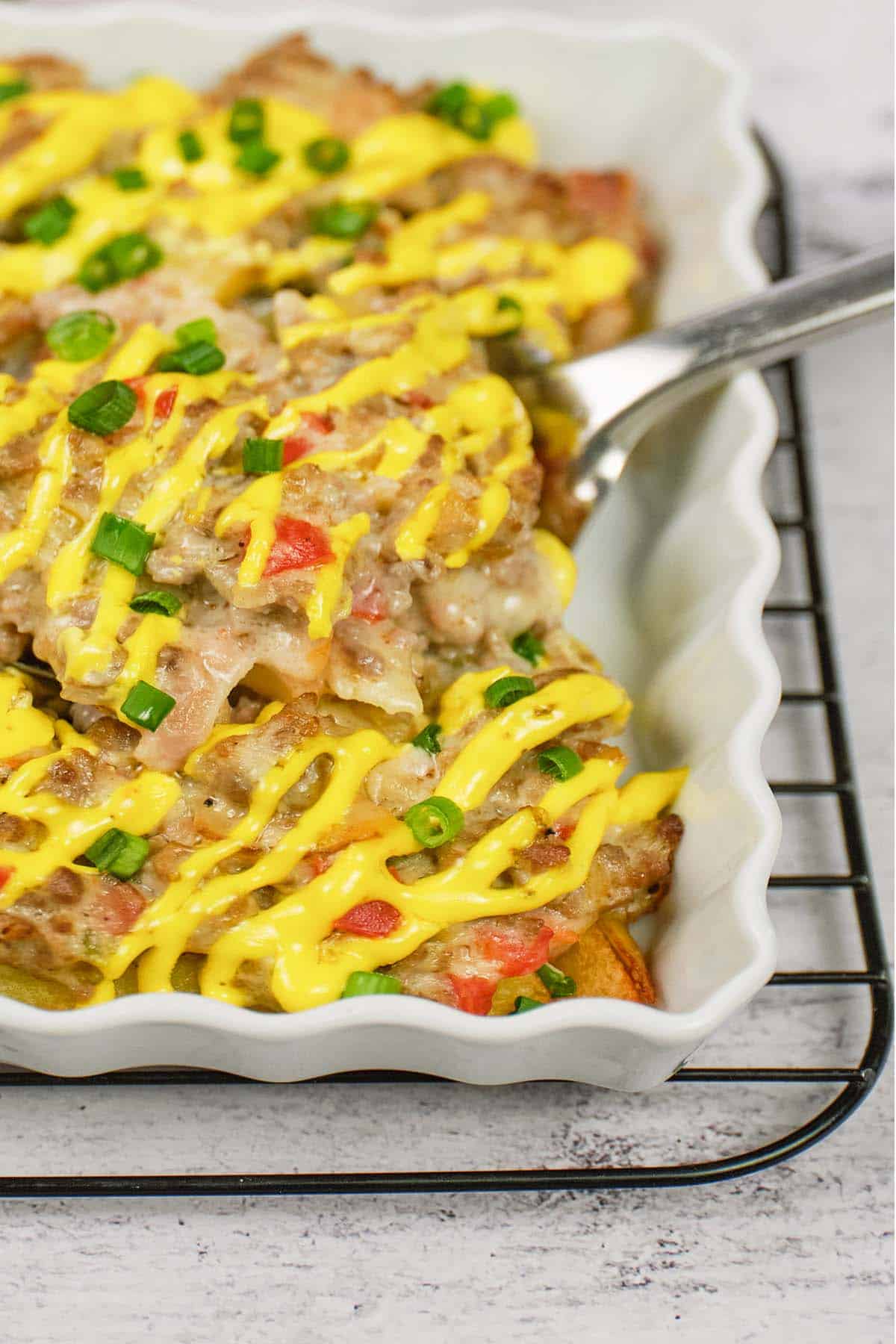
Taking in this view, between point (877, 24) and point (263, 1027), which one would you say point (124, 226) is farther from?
point (877, 24)

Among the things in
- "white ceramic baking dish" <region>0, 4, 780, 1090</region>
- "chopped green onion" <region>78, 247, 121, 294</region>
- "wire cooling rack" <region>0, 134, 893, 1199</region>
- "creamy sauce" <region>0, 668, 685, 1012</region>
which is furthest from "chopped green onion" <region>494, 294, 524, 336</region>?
"creamy sauce" <region>0, 668, 685, 1012</region>

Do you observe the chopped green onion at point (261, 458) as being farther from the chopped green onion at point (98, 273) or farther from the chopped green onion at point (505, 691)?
the chopped green onion at point (98, 273)

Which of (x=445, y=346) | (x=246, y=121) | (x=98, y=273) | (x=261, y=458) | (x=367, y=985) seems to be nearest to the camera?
(x=367, y=985)

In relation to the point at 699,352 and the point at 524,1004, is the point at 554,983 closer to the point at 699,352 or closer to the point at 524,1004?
the point at 524,1004

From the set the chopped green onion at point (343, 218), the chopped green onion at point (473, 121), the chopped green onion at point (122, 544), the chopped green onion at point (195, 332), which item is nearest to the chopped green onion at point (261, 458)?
the chopped green onion at point (122, 544)

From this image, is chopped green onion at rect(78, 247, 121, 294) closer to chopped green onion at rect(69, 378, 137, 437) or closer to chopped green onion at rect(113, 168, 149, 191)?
chopped green onion at rect(113, 168, 149, 191)

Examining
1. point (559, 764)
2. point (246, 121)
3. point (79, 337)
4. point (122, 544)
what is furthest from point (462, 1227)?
point (246, 121)

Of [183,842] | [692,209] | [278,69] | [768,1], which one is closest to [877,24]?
[768,1]
